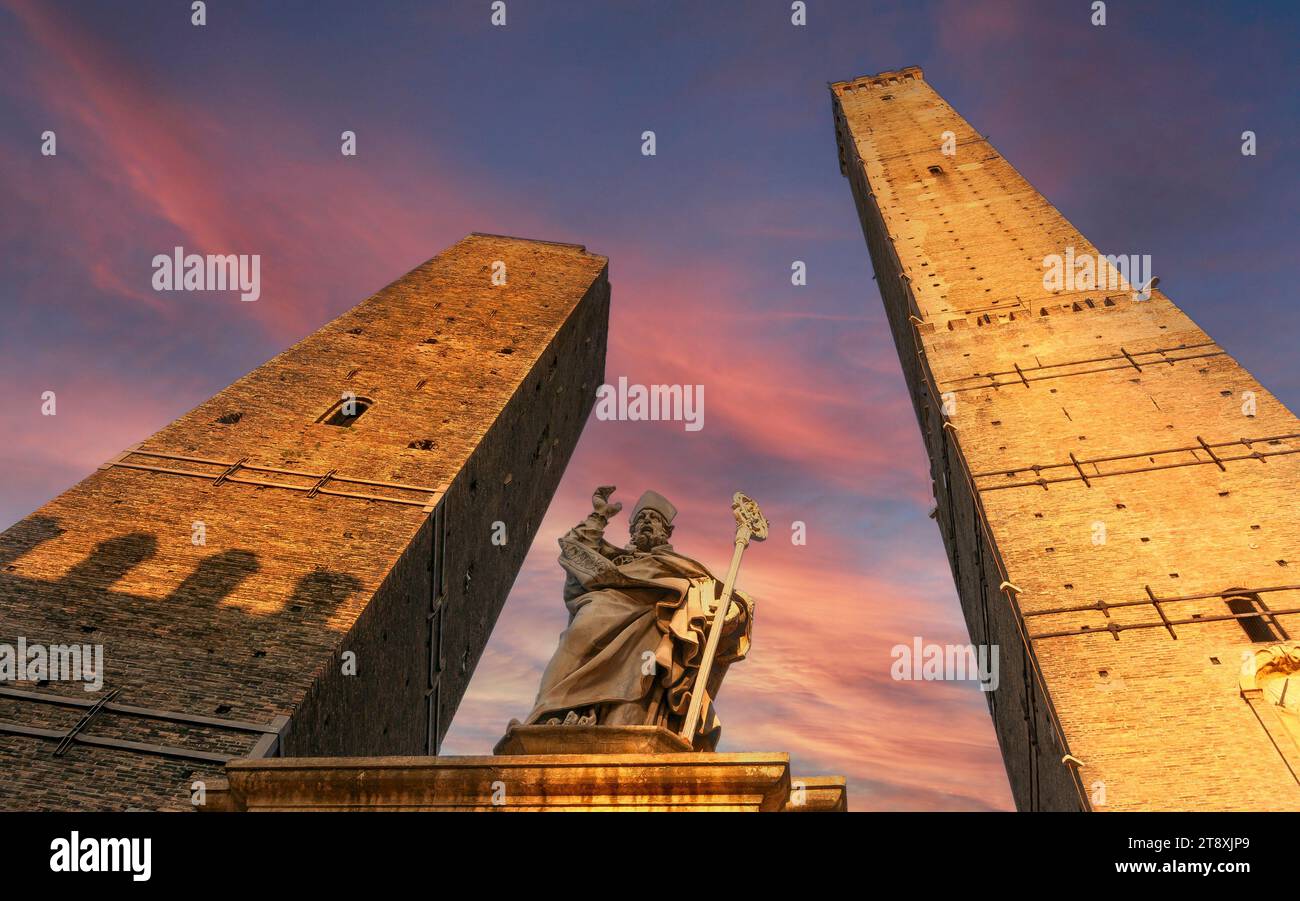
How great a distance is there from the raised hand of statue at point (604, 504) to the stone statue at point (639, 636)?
7.0 inches

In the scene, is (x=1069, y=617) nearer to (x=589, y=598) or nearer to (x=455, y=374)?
(x=589, y=598)

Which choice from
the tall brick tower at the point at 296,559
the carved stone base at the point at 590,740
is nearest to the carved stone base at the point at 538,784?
the carved stone base at the point at 590,740


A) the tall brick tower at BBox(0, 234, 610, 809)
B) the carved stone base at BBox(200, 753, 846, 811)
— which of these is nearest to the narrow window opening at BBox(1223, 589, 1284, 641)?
the carved stone base at BBox(200, 753, 846, 811)

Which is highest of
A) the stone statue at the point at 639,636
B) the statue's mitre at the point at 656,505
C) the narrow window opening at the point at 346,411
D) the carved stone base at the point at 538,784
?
the narrow window opening at the point at 346,411

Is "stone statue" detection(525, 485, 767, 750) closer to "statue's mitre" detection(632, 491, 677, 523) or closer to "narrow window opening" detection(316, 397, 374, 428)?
"statue's mitre" detection(632, 491, 677, 523)

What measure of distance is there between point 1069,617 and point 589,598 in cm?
755

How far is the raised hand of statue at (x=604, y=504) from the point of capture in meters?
6.30

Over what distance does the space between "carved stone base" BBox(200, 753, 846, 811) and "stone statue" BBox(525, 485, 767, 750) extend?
25.2 inches

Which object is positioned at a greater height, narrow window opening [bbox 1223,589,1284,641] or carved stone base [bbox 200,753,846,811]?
narrow window opening [bbox 1223,589,1284,641]

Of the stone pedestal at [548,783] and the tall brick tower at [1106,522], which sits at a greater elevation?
the tall brick tower at [1106,522]

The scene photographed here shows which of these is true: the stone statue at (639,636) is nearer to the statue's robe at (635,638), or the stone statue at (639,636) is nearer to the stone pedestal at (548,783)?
the statue's robe at (635,638)

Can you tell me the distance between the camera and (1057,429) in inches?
560

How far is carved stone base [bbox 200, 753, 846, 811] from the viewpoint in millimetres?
3844
